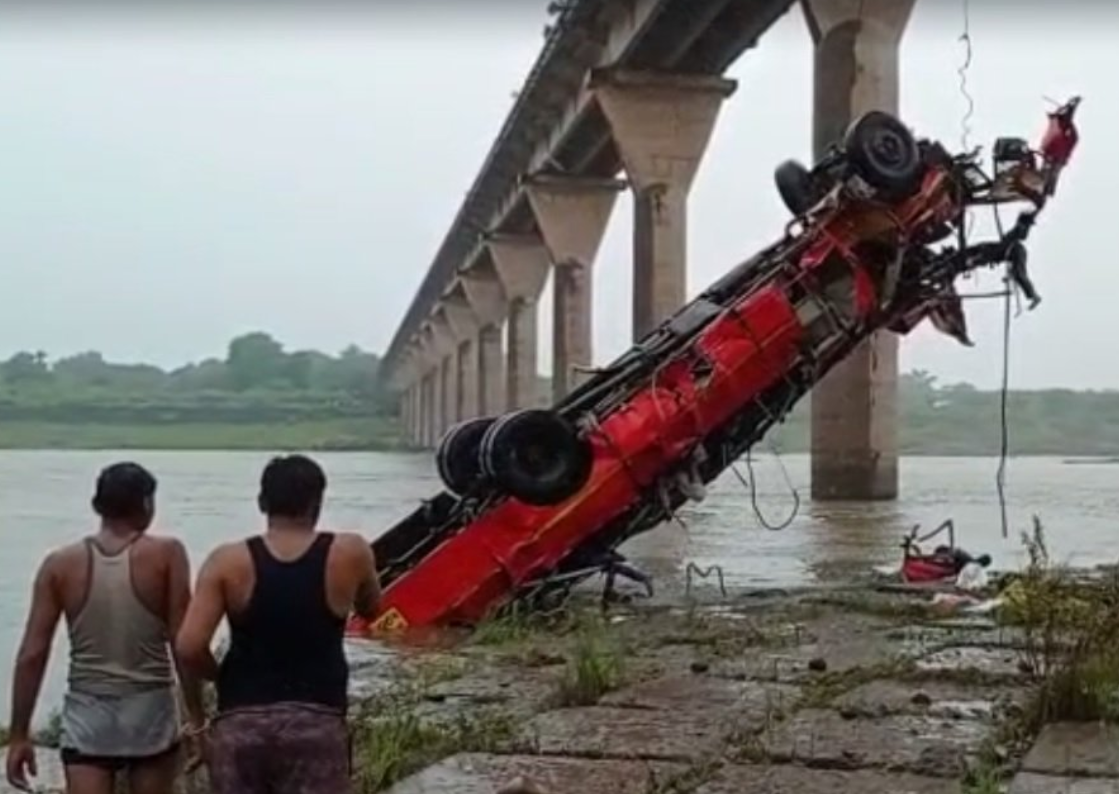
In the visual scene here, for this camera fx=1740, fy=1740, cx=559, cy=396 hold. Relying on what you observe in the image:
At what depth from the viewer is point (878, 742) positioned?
19.1 ft

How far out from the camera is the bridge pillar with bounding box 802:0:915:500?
1169 inches

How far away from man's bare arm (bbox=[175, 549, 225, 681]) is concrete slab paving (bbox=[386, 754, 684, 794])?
1.12 metres

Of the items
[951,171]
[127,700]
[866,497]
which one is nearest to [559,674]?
[127,700]

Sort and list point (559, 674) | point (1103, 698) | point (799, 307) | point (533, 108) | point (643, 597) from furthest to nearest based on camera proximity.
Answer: point (533, 108) < point (643, 597) < point (799, 307) < point (559, 674) < point (1103, 698)

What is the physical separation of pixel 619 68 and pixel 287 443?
249ft

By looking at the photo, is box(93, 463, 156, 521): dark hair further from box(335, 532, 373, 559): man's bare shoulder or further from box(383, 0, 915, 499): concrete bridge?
box(383, 0, 915, 499): concrete bridge

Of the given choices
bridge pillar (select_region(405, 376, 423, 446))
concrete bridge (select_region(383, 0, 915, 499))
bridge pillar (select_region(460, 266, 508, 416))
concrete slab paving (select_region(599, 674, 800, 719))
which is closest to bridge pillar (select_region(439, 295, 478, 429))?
bridge pillar (select_region(460, 266, 508, 416))

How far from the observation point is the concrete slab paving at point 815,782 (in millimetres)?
5117

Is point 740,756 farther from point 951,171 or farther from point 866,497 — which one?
point 866,497

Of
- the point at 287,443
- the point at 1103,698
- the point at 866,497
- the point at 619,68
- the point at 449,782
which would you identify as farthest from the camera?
the point at 287,443

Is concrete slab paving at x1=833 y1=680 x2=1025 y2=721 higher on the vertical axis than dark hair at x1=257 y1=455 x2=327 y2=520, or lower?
lower

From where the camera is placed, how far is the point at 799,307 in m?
10.6

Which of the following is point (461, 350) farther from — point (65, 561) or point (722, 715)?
point (65, 561)

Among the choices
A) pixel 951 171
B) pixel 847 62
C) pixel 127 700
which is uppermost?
pixel 847 62
